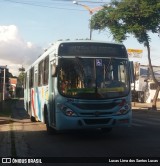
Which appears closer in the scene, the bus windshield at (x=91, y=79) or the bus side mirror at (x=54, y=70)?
the bus windshield at (x=91, y=79)

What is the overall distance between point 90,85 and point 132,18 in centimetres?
2545

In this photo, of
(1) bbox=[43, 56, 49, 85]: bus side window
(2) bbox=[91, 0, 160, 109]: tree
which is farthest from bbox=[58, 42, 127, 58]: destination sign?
(2) bbox=[91, 0, 160, 109]: tree

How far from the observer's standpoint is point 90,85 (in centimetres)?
1395

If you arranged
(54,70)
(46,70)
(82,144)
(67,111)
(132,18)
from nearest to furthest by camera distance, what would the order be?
(82,144), (67,111), (54,70), (46,70), (132,18)

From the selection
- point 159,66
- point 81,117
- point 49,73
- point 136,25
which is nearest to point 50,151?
point 81,117

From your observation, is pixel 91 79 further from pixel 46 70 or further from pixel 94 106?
pixel 46 70

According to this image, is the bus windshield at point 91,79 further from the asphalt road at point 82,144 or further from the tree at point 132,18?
the tree at point 132,18

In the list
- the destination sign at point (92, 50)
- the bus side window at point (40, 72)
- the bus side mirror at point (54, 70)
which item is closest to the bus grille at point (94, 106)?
the bus side mirror at point (54, 70)

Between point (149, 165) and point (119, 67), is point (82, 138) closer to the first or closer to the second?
point (119, 67)

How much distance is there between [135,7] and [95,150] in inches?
1101

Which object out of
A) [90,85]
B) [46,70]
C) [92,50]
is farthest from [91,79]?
[46,70]

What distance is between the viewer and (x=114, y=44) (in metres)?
14.7

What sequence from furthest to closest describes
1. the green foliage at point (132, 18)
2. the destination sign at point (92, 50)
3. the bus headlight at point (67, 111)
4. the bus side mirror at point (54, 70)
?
the green foliage at point (132, 18)
the destination sign at point (92, 50)
the bus side mirror at point (54, 70)
the bus headlight at point (67, 111)

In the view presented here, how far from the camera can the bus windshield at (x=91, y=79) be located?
1389cm
